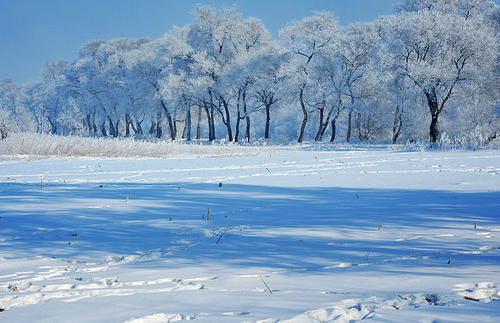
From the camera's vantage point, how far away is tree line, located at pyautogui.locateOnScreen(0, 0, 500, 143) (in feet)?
74.4

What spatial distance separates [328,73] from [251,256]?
100ft

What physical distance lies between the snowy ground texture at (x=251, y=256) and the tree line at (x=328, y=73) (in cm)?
1525

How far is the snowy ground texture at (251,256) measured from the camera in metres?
1.74

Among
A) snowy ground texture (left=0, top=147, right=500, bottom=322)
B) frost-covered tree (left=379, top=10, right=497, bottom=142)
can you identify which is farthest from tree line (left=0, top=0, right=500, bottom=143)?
snowy ground texture (left=0, top=147, right=500, bottom=322)

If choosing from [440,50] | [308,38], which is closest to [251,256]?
[440,50]

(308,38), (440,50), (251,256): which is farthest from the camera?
(308,38)

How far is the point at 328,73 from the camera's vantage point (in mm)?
31500

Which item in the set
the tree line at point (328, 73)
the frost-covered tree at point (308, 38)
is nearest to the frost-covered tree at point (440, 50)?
the tree line at point (328, 73)

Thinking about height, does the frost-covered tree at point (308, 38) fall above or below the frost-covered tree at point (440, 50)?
above

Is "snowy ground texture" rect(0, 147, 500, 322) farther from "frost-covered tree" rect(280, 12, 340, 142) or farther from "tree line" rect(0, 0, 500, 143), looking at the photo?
"frost-covered tree" rect(280, 12, 340, 142)

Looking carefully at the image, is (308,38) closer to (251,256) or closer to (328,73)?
(328,73)

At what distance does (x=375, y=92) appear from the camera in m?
31.9

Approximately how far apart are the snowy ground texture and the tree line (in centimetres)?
1525

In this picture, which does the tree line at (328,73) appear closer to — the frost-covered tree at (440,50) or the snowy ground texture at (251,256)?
the frost-covered tree at (440,50)
